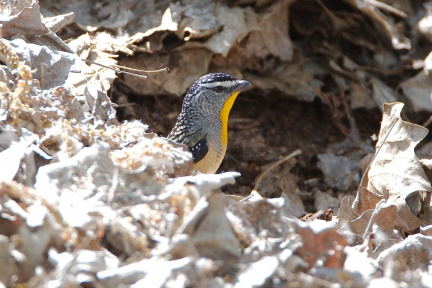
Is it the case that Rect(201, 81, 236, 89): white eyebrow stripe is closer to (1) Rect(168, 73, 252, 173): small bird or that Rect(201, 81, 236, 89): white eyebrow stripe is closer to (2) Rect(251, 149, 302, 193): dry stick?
(1) Rect(168, 73, 252, 173): small bird

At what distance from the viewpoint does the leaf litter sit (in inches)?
118

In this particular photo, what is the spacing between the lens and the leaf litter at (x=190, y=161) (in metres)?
3.00

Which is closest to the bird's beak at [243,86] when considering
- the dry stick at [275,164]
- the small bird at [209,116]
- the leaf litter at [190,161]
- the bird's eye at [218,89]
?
the small bird at [209,116]

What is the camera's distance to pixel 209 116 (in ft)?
19.4

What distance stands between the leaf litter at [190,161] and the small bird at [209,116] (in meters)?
0.64

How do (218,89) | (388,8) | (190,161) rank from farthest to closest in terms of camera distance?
(388,8)
(218,89)
(190,161)

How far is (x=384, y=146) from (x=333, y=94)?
82.9 inches

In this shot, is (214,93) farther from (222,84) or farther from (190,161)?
(190,161)

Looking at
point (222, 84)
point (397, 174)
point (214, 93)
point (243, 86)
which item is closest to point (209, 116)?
point (214, 93)

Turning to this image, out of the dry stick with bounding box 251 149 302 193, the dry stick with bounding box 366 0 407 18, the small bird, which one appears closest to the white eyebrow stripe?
the small bird

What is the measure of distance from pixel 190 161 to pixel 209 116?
6.93 ft

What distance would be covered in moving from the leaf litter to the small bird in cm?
64

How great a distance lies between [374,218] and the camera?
3.98 m

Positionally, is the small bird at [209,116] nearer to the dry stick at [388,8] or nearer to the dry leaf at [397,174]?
the dry leaf at [397,174]
